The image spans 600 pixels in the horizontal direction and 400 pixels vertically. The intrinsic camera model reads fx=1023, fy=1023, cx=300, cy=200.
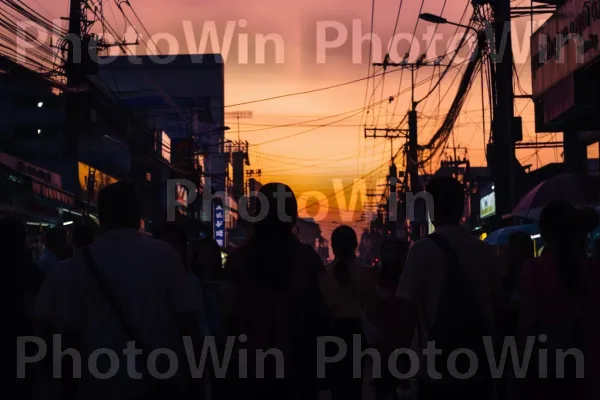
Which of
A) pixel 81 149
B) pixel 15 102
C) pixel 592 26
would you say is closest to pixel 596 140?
pixel 592 26

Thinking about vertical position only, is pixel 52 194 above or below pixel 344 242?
above

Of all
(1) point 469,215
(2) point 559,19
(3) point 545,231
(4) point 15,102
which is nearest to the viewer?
(3) point 545,231

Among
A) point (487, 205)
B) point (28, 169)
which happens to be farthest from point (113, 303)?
point (487, 205)

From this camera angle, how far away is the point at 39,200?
25.3 m

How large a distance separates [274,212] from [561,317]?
5.36 feet

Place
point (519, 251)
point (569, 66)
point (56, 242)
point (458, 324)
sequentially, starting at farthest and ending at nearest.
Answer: point (569, 66) < point (56, 242) < point (519, 251) < point (458, 324)

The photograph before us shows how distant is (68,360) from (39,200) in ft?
69.8

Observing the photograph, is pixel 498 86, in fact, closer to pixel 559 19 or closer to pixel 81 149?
pixel 559 19

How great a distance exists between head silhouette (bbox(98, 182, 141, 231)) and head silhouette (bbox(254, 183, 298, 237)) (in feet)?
1.93

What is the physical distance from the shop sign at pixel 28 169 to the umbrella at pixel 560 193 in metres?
13.0

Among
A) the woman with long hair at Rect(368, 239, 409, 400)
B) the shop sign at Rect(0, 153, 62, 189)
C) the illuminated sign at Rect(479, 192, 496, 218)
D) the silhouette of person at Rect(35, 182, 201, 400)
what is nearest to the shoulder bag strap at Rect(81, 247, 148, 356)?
the silhouette of person at Rect(35, 182, 201, 400)

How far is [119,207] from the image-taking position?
194 inches

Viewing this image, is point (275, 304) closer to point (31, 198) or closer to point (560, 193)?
point (560, 193)

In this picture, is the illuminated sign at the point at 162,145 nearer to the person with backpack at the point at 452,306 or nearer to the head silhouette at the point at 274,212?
the person with backpack at the point at 452,306
